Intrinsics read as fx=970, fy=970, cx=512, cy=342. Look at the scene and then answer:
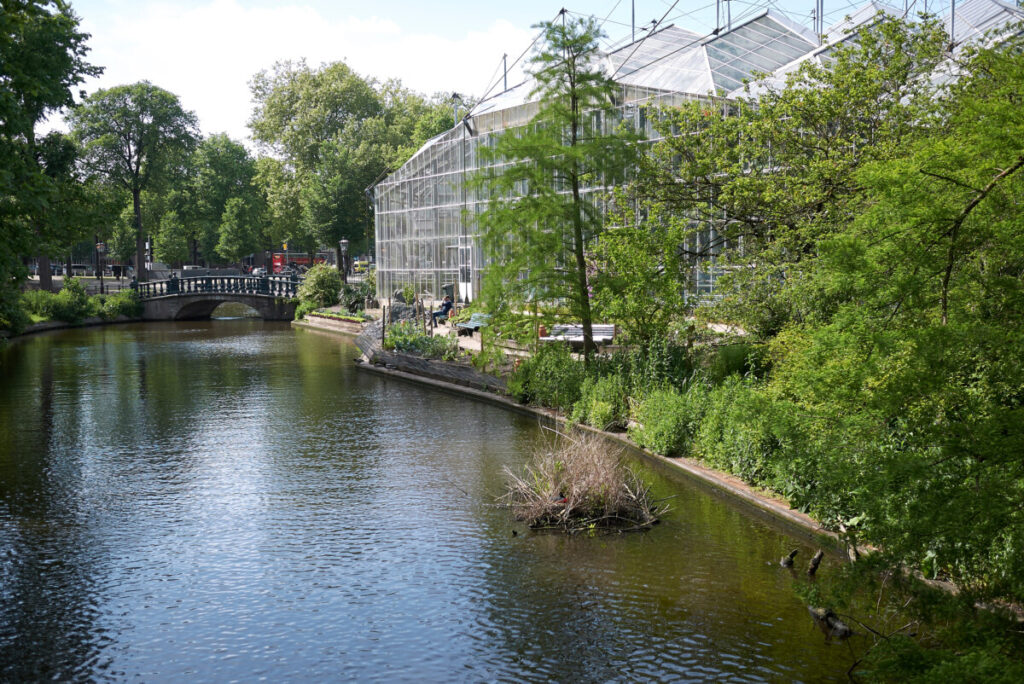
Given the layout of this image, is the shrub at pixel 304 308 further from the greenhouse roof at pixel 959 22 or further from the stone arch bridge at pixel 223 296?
the greenhouse roof at pixel 959 22

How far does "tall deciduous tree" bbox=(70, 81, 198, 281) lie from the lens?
75.8 meters

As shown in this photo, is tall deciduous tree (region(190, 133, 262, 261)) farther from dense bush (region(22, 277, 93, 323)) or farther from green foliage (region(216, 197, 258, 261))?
dense bush (region(22, 277, 93, 323))

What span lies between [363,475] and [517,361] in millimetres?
8915

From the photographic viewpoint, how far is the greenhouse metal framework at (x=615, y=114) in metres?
35.3

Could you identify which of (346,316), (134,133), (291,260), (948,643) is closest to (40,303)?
(346,316)

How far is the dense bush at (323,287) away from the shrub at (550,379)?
35.6 meters

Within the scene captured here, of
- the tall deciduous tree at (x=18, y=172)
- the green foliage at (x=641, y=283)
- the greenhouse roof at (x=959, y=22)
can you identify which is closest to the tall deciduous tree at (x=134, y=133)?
the greenhouse roof at (x=959, y=22)

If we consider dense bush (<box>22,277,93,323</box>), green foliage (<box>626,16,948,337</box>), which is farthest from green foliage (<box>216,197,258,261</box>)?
green foliage (<box>626,16,948,337</box>)

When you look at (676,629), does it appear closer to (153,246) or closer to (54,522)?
(54,522)

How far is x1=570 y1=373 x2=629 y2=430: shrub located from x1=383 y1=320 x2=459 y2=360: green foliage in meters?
9.10

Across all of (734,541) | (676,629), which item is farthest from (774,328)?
(676,629)

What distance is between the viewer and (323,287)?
Result: 59406mm

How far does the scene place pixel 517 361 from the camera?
26344 mm

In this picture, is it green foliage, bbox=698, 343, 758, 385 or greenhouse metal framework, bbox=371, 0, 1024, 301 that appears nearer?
green foliage, bbox=698, 343, 758, 385
